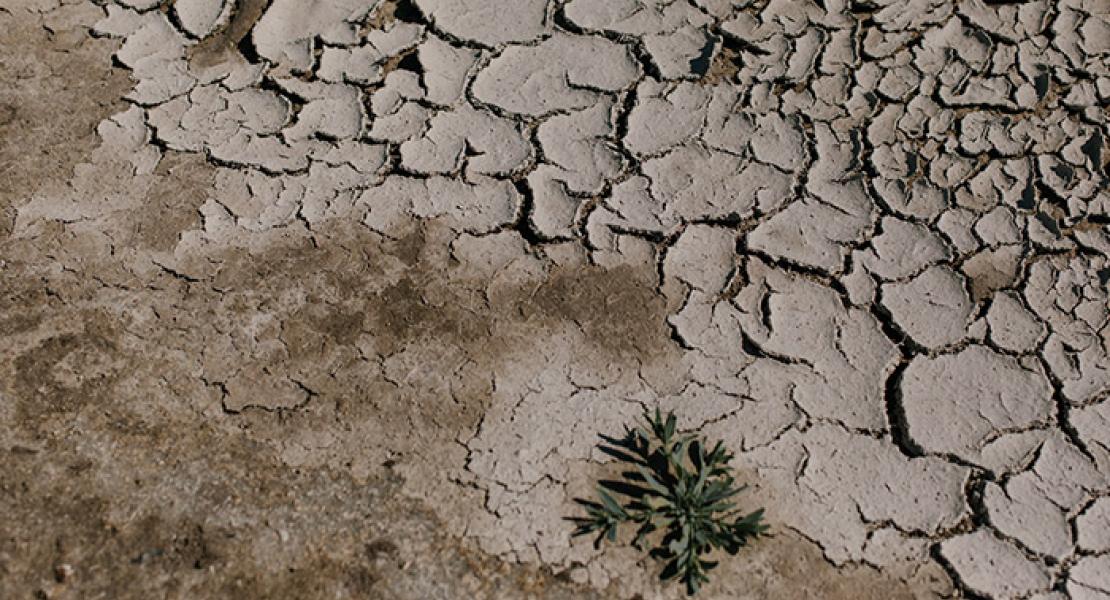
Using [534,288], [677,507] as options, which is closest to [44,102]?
[534,288]

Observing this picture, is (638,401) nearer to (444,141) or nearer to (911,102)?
(444,141)

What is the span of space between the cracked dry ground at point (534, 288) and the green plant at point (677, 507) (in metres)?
0.05

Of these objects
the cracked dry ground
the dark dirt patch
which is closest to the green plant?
the cracked dry ground

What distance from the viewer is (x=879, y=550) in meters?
2.44

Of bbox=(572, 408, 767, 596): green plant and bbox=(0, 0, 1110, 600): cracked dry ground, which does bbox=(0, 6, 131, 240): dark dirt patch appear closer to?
bbox=(0, 0, 1110, 600): cracked dry ground

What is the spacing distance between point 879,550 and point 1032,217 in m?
1.10

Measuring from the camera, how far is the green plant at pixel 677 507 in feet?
7.92

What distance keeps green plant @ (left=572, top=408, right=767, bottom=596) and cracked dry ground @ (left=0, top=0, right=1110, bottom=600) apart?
0.17ft

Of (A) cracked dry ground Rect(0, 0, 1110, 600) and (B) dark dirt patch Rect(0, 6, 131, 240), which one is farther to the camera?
(B) dark dirt patch Rect(0, 6, 131, 240)

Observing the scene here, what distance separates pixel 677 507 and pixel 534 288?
0.74m

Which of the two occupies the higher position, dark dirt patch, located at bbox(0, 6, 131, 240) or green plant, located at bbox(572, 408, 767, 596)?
green plant, located at bbox(572, 408, 767, 596)

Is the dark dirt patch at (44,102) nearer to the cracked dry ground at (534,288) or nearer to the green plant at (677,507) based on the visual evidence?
the cracked dry ground at (534,288)

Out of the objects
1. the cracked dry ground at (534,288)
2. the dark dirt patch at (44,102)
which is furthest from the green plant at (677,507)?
the dark dirt patch at (44,102)

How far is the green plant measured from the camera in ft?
7.92
